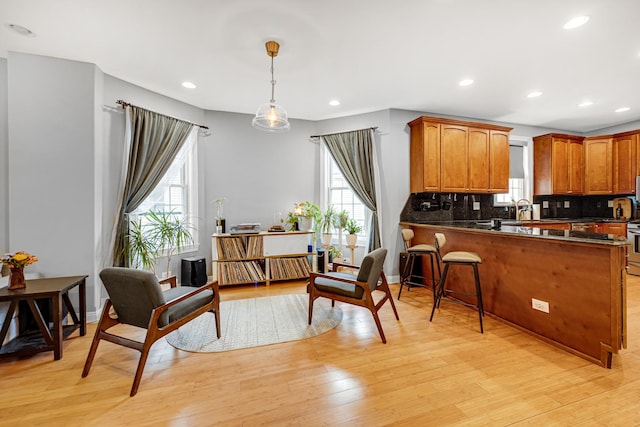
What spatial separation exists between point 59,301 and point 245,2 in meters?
2.81

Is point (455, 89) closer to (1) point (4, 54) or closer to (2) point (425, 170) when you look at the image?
(2) point (425, 170)

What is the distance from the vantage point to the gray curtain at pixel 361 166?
4.51 metres

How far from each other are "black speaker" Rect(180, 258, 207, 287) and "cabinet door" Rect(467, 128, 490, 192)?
4331mm

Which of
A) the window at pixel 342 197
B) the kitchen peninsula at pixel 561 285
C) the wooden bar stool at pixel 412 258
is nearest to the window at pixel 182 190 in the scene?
the window at pixel 342 197

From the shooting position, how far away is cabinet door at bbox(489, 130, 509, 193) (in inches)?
183

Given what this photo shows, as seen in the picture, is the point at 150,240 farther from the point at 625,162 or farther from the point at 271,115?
the point at 625,162

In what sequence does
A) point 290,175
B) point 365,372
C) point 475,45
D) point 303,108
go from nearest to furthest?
point 365,372, point 475,45, point 303,108, point 290,175

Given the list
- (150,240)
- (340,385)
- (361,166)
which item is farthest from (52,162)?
(361,166)

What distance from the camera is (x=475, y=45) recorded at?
8.73 feet

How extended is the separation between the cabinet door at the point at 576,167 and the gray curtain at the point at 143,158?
6923 millimetres

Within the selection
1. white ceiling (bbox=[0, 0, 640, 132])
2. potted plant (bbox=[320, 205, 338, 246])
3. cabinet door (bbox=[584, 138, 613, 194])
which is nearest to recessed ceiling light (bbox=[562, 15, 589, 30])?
white ceiling (bbox=[0, 0, 640, 132])

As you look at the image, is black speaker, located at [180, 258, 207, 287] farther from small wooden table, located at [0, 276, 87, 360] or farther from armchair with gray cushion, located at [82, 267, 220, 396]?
armchair with gray cushion, located at [82, 267, 220, 396]

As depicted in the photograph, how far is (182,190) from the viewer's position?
14.2 ft

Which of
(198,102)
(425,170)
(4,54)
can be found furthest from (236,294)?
(4,54)
